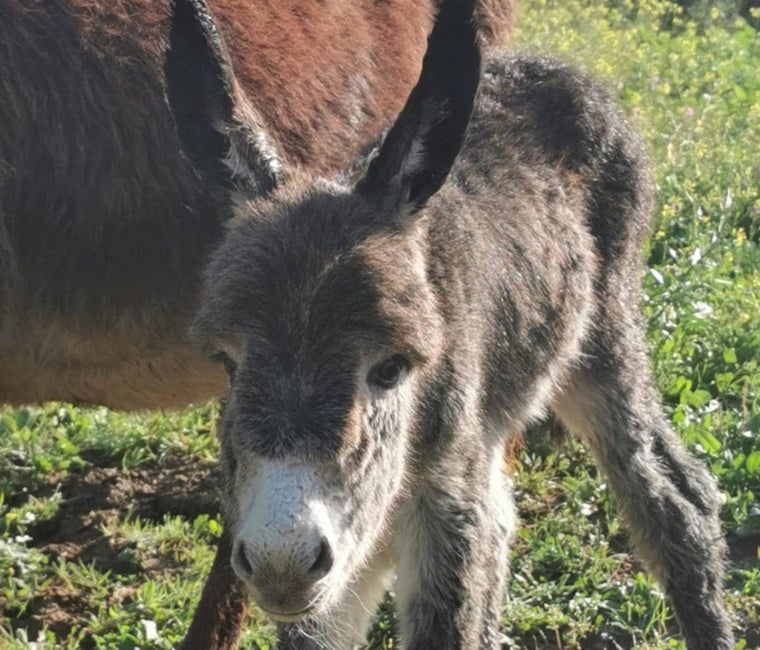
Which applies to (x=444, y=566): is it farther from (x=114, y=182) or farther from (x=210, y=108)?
(x=114, y=182)

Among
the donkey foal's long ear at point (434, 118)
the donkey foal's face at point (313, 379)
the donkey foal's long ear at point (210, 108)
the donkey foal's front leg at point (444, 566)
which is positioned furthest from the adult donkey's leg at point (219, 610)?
the donkey foal's long ear at point (434, 118)

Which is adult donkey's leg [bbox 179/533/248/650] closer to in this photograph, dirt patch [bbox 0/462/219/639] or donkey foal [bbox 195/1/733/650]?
→ dirt patch [bbox 0/462/219/639]

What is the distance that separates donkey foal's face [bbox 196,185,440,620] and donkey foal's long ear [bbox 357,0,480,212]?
0.11m

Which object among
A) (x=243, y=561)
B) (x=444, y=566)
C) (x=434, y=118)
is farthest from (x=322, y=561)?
(x=434, y=118)

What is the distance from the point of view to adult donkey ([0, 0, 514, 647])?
426 centimetres

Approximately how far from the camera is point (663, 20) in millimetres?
12023

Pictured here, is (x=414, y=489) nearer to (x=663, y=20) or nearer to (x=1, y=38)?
(x=1, y=38)

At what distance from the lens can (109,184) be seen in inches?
171


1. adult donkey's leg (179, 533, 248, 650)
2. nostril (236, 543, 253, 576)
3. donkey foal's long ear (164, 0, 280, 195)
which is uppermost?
donkey foal's long ear (164, 0, 280, 195)

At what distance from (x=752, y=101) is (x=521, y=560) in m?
5.11

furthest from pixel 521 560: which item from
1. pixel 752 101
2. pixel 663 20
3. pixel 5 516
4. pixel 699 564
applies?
pixel 663 20

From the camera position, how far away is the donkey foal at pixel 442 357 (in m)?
3.12

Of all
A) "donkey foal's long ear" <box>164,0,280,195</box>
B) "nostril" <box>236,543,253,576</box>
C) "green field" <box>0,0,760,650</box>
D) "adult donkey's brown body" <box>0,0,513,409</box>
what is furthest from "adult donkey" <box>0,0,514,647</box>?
"nostril" <box>236,543,253,576</box>

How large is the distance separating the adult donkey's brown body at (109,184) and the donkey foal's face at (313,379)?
0.79 meters
